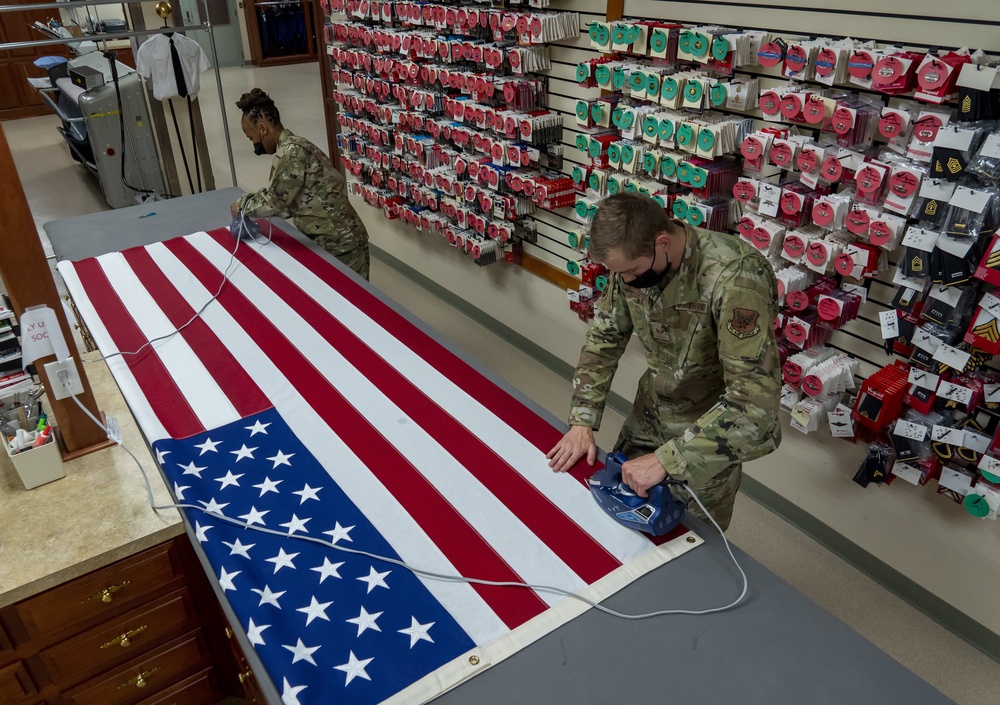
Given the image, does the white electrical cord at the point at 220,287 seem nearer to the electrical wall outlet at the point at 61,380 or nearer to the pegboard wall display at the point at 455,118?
the electrical wall outlet at the point at 61,380

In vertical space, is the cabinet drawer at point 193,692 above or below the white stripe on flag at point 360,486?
below

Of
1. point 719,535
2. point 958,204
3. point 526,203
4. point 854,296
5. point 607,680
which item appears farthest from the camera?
point 526,203

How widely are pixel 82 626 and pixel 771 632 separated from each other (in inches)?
72.4

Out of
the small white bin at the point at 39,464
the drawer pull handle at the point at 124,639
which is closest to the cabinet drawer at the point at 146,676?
the drawer pull handle at the point at 124,639

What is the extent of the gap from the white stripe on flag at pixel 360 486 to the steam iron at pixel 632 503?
0.46 meters

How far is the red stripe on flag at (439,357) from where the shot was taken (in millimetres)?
2423

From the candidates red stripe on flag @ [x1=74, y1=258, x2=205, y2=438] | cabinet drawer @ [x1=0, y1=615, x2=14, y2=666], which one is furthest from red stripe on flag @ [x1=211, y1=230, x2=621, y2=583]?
cabinet drawer @ [x1=0, y1=615, x2=14, y2=666]

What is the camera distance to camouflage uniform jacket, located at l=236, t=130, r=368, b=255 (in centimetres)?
387

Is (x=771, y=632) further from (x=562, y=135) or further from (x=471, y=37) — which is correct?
(x=471, y=37)

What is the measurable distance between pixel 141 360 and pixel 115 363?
9cm

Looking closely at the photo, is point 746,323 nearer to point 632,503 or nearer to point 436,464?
point 632,503

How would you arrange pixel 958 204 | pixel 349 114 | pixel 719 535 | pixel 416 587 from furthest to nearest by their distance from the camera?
pixel 349 114 → pixel 958 204 → pixel 719 535 → pixel 416 587

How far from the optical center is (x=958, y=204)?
90.2 inches

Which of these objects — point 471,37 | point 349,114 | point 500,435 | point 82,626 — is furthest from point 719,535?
point 349,114
